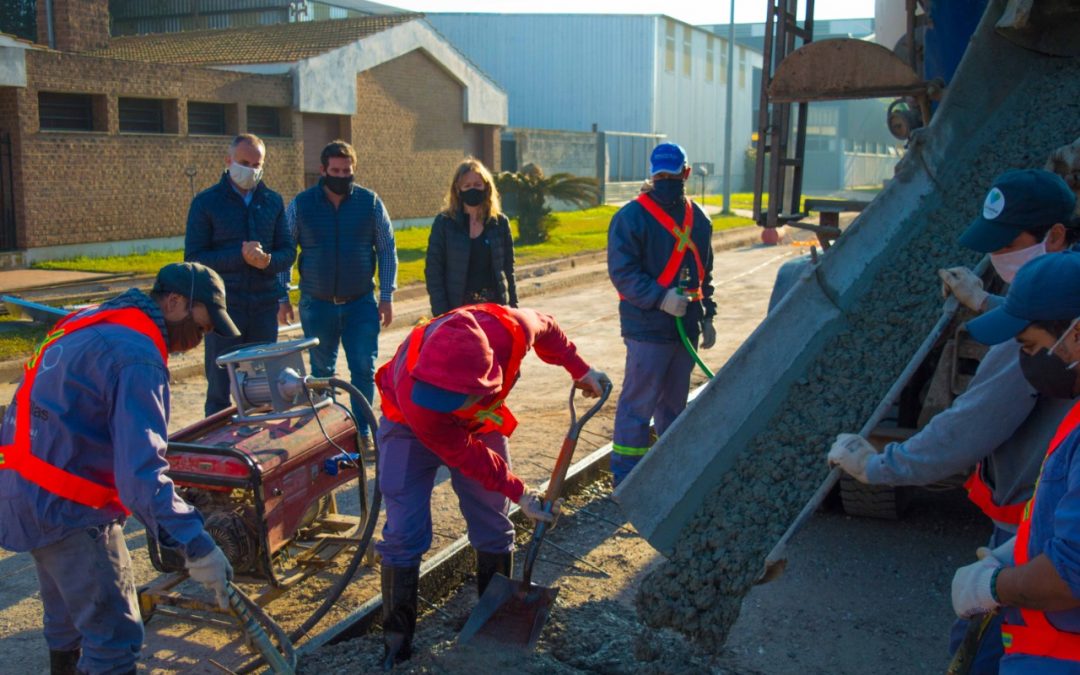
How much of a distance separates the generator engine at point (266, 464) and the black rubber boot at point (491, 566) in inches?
25.6

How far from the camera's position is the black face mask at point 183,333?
11.2 ft

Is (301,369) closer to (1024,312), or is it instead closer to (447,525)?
(447,525)

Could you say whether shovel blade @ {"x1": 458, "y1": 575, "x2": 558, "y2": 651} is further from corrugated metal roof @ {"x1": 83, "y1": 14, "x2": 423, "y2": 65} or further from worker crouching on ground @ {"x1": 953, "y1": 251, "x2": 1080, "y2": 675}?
A: corrugated metal roof @ {"x1": 83, "y1": 14, "x2": 423, "y2": 65}

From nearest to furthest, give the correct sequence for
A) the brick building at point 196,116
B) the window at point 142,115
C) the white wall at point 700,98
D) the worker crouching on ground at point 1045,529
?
1. the worker crouching on ground at point 1045,529
2. the brick building at point 196,116
3. the window at point 142,115
4. the white wall at point 700,98

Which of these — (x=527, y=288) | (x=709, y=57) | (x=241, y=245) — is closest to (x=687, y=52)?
(x=709, y=57)

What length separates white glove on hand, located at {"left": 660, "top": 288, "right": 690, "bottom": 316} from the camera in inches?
217

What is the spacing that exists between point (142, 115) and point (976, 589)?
19.0 m

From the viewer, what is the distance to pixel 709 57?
47656 millimetres

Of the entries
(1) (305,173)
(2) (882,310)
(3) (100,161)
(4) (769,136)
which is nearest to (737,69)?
(1) (305,173)

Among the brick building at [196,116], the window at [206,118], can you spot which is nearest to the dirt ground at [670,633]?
the brick building at [196,116]

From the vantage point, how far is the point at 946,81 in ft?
23.6

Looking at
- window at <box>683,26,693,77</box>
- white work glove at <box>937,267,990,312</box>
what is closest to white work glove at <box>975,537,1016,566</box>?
white work glove at <box>937,267,990,312</box>

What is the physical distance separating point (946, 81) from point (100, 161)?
14.8 metres

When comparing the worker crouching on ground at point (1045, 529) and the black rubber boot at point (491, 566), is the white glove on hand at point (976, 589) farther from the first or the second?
the black rubber boot at point (491, 566)
